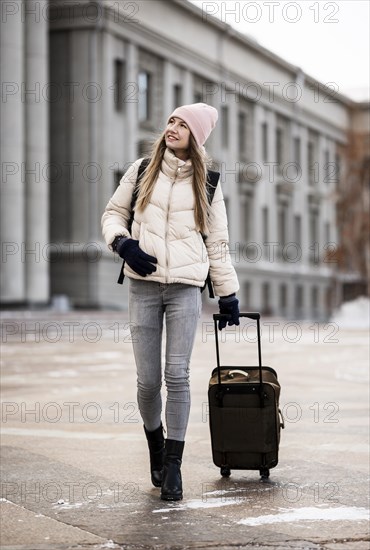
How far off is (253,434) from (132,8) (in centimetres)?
4208

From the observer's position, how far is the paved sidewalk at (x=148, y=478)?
482cm

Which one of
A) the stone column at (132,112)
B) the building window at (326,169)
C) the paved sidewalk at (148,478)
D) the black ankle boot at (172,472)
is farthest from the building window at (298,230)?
the black ankle boot at (172,472)

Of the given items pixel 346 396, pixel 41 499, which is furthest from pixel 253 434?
pixel 346 396

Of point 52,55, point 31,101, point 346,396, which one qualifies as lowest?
point 346,396

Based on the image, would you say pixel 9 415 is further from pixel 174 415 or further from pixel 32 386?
pixel 174 415

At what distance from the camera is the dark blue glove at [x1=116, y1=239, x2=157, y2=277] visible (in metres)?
5.65

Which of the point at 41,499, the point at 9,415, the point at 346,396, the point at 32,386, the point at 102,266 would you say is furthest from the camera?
the point at 102,266

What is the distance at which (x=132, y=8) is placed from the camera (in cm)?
4638

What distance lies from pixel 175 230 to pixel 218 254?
11.3 inches

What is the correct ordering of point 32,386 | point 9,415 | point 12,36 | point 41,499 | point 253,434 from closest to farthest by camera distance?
point 41,499 < point 253,434 < point 9,415 < point 32,386 < point 12,36

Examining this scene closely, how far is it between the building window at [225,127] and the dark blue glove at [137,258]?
51.9m

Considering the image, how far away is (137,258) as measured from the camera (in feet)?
18.5

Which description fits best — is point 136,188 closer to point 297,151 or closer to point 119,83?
point 119,83

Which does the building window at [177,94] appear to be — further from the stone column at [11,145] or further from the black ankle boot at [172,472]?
the black ankle boot at [172,472]
